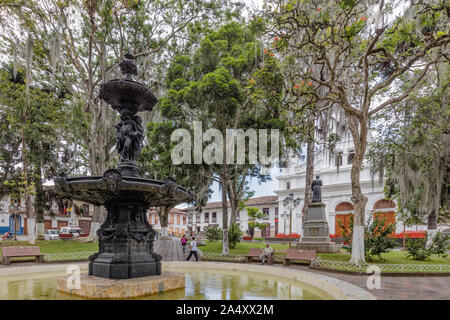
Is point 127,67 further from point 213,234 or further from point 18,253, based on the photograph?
point 213,234

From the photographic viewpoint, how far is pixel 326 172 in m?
38.8

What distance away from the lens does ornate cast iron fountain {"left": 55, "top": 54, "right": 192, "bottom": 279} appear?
18.7 feet

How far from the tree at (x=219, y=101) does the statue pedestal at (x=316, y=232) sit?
18.1 feet

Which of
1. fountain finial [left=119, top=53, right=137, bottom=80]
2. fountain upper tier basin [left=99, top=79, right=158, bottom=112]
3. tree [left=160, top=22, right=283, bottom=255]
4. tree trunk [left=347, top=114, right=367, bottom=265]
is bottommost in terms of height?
tree trunk [left=347, top=114, right=367, bottom=265]

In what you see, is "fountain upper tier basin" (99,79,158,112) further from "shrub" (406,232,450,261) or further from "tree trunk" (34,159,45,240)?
"tree trunk" (34,159,45,240)

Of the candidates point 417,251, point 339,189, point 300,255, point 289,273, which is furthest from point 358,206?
point 339,189

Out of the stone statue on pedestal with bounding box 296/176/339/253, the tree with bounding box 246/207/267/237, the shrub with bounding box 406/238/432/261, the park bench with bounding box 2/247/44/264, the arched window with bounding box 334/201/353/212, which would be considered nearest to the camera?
the park bench with bounding box 2/247/44/264

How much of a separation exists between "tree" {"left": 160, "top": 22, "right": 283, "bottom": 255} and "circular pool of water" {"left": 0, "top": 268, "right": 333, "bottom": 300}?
25.6 ft

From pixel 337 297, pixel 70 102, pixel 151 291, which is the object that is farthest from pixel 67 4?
pixel 337 297

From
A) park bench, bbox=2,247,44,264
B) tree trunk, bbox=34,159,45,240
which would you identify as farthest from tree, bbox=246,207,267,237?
park bench, bbox=2,247,44,264

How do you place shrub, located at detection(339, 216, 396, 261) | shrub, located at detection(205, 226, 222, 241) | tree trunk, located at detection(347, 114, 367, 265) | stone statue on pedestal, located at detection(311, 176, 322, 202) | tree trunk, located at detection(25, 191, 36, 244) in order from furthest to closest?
shrub, located at detection(205, 226, 222, 241), stone statue on pedestal, located at detection(311, 176, 322, 202), tree trunk, located at detection(25, 191, 36, 244), shrub, located at detection(339, 216, 396, 261), tree trunk, located at detection(347, 114, 367, 265)

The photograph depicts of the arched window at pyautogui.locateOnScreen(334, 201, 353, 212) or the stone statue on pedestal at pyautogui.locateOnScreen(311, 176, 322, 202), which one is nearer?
the stone statue on pedestal at pyautogui.locateOnScreen(311, 176, 322, 202)

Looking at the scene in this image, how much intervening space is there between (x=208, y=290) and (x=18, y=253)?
8483mm

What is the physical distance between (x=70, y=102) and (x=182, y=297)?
1774cm
